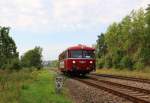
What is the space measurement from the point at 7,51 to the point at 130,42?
24.7 meters

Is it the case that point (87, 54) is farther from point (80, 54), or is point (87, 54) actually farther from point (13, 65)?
point (13, 65)

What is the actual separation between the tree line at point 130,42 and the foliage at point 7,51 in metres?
18.1

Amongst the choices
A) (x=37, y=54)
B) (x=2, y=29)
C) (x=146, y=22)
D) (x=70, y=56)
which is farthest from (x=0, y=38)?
(x=37, y=54)

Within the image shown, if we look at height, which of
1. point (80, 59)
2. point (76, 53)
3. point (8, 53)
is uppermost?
point (8, 53)

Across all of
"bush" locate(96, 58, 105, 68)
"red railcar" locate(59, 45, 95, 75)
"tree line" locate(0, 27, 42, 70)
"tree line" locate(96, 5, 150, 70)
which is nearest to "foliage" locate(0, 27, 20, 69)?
"tree line" locate(0, 27, 42, 70)

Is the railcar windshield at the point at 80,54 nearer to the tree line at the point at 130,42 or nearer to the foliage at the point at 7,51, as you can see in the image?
the foliage at the point at 7,51

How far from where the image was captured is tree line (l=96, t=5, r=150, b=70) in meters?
63.5

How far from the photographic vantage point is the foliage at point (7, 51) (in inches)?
1772

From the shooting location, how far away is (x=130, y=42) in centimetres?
6956

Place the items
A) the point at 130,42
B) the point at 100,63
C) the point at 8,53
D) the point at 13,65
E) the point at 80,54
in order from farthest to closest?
the point at 100,63 < the point at 130,42 < the point at 8,53 < the point at 13,65 < the point at 80,54

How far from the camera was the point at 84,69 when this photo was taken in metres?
39.9

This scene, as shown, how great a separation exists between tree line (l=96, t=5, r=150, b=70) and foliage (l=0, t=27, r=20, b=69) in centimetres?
1808

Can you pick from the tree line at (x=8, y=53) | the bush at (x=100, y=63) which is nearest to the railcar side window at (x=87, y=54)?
the tree line at (x=8, y=53)

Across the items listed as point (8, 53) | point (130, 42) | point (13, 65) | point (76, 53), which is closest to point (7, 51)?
point (8, 53)
